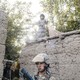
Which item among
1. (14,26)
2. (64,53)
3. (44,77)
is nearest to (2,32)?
(44,77)

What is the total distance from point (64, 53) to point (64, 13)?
26.6ft

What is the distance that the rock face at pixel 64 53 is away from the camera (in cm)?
563

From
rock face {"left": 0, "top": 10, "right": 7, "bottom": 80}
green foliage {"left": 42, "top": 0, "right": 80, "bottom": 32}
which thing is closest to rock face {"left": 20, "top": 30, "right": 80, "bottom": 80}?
Answer: rock face {"left": 0, "top": 10, "right": 7, "bottom": 80}

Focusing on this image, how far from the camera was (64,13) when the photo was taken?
13.9 m

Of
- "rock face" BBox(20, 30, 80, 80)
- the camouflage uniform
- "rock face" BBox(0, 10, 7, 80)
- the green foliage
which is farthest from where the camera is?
the green foliage

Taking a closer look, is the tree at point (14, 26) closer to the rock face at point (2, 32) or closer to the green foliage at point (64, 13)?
the green foliage at point (64, 13)

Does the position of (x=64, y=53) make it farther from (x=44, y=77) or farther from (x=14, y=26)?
(x=14, y=26)

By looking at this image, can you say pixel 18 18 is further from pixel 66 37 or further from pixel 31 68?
pixel 66 37

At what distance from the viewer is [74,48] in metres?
5.70

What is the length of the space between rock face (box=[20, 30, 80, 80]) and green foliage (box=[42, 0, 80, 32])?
415 centimetres

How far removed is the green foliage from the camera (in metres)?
11.1

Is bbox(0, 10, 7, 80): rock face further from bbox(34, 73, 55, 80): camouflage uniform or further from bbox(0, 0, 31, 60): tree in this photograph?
bbox(0, 0, 31, 60): tree

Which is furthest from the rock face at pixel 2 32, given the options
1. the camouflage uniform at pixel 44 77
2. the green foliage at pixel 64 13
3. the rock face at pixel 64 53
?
the green foliage at pixel 64 13

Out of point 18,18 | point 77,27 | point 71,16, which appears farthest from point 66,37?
point 18,18
